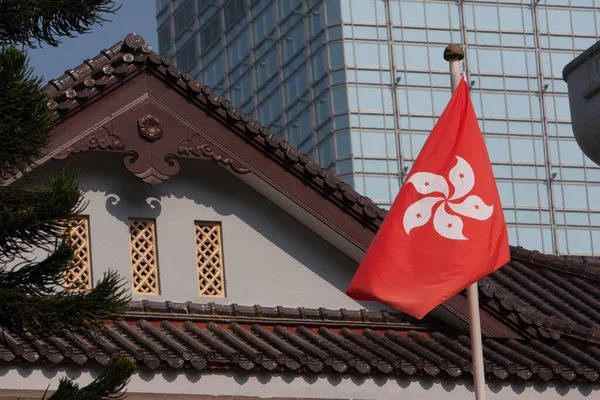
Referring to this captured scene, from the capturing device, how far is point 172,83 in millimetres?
19266

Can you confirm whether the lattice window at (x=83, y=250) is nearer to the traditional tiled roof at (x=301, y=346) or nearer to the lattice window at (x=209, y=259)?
the traditional tiled roof at (x=301, y=346)

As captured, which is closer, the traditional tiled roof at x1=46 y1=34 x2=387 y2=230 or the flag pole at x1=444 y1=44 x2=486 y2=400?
the flag pole at x1=444 y1=44 x2=486 y2=400

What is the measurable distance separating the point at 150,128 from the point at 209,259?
5.91 ft

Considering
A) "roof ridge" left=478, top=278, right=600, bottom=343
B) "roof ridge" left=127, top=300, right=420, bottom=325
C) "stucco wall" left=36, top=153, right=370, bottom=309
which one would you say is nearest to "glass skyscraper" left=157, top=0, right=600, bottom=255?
"roof ridge" left=478, top=278, right=600, bottom=343

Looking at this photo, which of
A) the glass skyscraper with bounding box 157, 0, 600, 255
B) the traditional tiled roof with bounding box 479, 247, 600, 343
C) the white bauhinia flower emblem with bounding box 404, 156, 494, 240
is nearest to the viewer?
the white bauhinia flower emblem with bounding box 404, 156, 494, 240

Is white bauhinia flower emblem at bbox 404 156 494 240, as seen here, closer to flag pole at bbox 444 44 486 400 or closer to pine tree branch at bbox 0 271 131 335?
flag pole at bbox 444 44 486 400

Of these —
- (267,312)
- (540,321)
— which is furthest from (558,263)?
(267,312)

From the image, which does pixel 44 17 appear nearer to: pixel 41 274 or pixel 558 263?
pixel 41 274

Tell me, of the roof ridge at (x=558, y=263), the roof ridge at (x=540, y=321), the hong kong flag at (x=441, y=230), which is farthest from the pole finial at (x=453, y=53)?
the roof ridge at (x=558, y=263)

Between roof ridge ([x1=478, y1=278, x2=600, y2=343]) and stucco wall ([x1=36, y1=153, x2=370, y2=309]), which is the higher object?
stucco wall ([x1=36, y1=153, x2=370, y2=309])

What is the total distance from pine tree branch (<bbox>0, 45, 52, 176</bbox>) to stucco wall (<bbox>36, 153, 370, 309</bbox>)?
4888mm

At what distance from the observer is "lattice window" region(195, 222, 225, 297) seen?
19.6 m

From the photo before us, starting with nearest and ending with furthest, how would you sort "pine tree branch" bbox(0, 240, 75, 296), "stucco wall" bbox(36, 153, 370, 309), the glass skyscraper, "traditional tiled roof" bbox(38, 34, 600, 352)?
"pine tree branch" bbox(0, 240, 75, 296)
"traditional tiled roof" bbox(38, 34, 600, 352)
"stucco wall" bbox(36, 153, 370, 309)
the glass skyscraper

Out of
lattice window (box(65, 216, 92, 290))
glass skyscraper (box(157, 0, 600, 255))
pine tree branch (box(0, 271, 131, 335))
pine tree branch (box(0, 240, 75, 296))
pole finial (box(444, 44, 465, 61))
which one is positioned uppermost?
glass skyscraper (box(157, 0, 600, 255))
